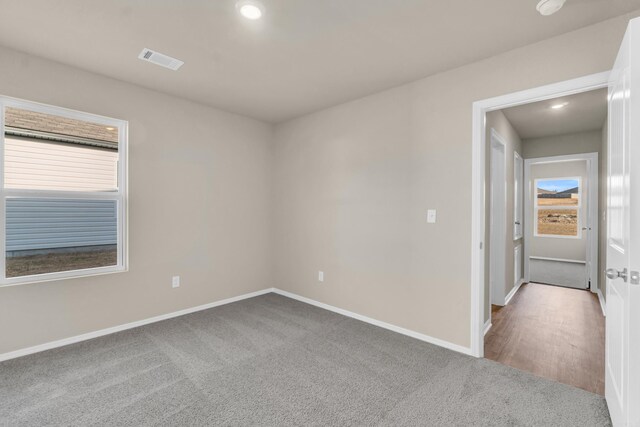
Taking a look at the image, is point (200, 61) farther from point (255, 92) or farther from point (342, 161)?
point (342, 161)

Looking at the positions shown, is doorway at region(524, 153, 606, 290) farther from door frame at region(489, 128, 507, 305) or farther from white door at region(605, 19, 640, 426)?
white door at region(605, 19, 640, 426)

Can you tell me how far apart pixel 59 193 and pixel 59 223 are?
10.8 inches

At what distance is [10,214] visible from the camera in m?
2.50

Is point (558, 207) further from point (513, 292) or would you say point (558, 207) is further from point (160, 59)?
point (160, 59)

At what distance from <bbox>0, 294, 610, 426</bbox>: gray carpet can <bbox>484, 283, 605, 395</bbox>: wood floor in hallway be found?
0.24 meters

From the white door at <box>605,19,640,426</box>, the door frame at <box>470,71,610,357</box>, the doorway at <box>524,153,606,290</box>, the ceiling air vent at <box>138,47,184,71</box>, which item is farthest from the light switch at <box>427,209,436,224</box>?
the doorway at <box>524,153,606,290</box>

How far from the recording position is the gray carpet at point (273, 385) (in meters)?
1.85

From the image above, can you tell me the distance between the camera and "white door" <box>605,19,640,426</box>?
55.2 inches

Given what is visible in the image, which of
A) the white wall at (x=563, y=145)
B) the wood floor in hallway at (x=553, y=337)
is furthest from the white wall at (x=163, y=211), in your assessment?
the white wall at (x=563, y=145)

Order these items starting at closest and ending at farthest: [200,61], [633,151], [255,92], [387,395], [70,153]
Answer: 1. [633,151]
2. [387,395]
3. [200,61]
4. [70,153]
5. [255,92]

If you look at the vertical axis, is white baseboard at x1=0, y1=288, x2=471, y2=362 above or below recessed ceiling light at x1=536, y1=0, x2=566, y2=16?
Answer: below

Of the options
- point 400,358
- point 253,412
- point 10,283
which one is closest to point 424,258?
point 400,358

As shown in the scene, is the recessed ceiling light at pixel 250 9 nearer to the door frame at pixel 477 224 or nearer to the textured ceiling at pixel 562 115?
the door frame at pixel 477 224

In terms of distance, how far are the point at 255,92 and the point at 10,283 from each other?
2747 millimetres
